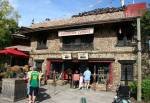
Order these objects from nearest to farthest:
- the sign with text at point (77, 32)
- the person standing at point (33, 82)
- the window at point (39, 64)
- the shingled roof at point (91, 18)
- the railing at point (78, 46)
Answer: the person standing at point (33, 82)
the sign with text at point (77, 32)
the railing at point (78, 46)
the shingled roof at point (91, 18)
the window at point (39, 64)

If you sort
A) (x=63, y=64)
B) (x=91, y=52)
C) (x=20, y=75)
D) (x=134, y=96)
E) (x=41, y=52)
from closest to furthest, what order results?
1. (x=134, y=96)
2. (x=20, y=75)
3. (x=91, y=52)
4. (x=63, y=64)
5. (x=41, y=52)

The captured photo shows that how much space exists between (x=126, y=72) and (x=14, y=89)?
28.1ft

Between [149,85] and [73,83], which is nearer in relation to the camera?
[149,85]

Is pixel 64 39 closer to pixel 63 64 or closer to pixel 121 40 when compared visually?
pixel 63 64

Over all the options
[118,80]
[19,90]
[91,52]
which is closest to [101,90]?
[118,80]

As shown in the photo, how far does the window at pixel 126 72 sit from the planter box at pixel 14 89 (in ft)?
25.1

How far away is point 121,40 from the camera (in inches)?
830

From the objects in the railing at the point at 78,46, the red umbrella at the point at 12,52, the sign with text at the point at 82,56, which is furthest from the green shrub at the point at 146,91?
the red umbrella at the point at 12,52

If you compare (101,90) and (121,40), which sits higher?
(121,40)

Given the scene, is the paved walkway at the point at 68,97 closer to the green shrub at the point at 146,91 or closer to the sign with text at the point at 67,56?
the green shrub at the point at 146,91

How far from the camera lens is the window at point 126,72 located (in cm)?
2030

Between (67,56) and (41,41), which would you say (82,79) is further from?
(41,41)

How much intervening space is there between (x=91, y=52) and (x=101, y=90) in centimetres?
315

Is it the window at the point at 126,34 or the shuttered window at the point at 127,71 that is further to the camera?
the window at the point at 126,34
